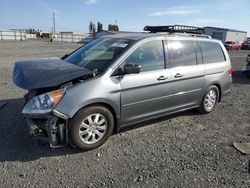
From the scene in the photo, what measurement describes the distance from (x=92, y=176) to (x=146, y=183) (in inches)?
27.8

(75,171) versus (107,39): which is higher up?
(107,39)

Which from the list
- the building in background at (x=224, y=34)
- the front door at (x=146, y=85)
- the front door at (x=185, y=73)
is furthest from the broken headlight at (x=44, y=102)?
the building in background at (x=224, y=34)

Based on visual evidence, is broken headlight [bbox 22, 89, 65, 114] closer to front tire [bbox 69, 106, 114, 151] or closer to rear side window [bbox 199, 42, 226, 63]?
front tire [bbox 69, 106, 114, 151]

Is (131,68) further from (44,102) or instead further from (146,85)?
(44,102)

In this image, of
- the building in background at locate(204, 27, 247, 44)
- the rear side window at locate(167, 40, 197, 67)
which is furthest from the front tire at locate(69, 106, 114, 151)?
the building in background at locate(204, 27, 247, 44)

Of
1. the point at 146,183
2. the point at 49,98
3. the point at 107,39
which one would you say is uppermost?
the point at 107,39

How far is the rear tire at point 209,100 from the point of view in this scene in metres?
5.63

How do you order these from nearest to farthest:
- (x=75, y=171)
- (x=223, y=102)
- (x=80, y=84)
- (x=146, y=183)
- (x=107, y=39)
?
(x=146, y=183) → (x=75, y=171) → (x=80, y=84) → (x=107, y=39) → (x=223, y=102)

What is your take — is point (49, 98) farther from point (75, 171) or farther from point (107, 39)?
point (107, 39)

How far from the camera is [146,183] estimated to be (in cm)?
318

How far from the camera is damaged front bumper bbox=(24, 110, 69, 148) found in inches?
138

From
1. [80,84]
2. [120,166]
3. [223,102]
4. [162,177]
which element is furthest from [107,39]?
[223,102]

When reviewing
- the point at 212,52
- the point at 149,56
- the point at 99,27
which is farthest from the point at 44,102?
the point at 99,27

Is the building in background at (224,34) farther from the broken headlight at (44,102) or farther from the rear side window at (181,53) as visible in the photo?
the broken headlight at (44,102)
